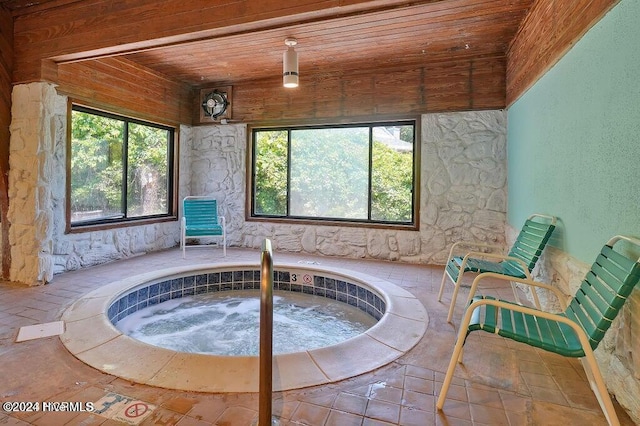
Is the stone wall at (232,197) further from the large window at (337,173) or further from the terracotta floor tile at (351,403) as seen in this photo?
the terracotta floor tile at (351,403)

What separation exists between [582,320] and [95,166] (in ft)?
15.1

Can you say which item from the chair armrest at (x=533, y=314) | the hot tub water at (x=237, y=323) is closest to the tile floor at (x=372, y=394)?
the chair armrest at (x=533, y=314)

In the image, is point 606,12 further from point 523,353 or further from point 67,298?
point 67,298

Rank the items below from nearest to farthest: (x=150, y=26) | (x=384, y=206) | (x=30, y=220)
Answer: (x=150, y=26), (x=30, y=220), (x=384, y=206)

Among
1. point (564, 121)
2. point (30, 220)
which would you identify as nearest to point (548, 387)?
point (564, 121)

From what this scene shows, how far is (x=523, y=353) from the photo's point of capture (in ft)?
6.29

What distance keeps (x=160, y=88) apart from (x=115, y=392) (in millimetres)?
4200

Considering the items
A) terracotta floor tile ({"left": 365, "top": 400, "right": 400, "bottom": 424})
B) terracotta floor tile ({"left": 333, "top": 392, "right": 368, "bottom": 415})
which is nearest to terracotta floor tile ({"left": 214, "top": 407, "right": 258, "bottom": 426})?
terracotta floor tile ({"left": 333, "top": 392, "right": 368, "bottom": 415})

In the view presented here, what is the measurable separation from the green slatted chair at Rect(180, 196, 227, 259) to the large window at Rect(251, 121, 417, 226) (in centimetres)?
60

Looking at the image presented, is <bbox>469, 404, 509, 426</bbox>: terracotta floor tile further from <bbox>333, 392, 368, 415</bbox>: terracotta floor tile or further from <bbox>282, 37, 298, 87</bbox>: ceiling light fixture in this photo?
<bbox>282, 37, 298, 87</bbox>: ceiling light fixture

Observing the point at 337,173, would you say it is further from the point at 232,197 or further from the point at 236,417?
the point at 236,417

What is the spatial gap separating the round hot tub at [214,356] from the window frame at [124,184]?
114 centimetres

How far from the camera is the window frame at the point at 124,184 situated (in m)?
3.51

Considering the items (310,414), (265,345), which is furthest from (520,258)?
(265,345)
